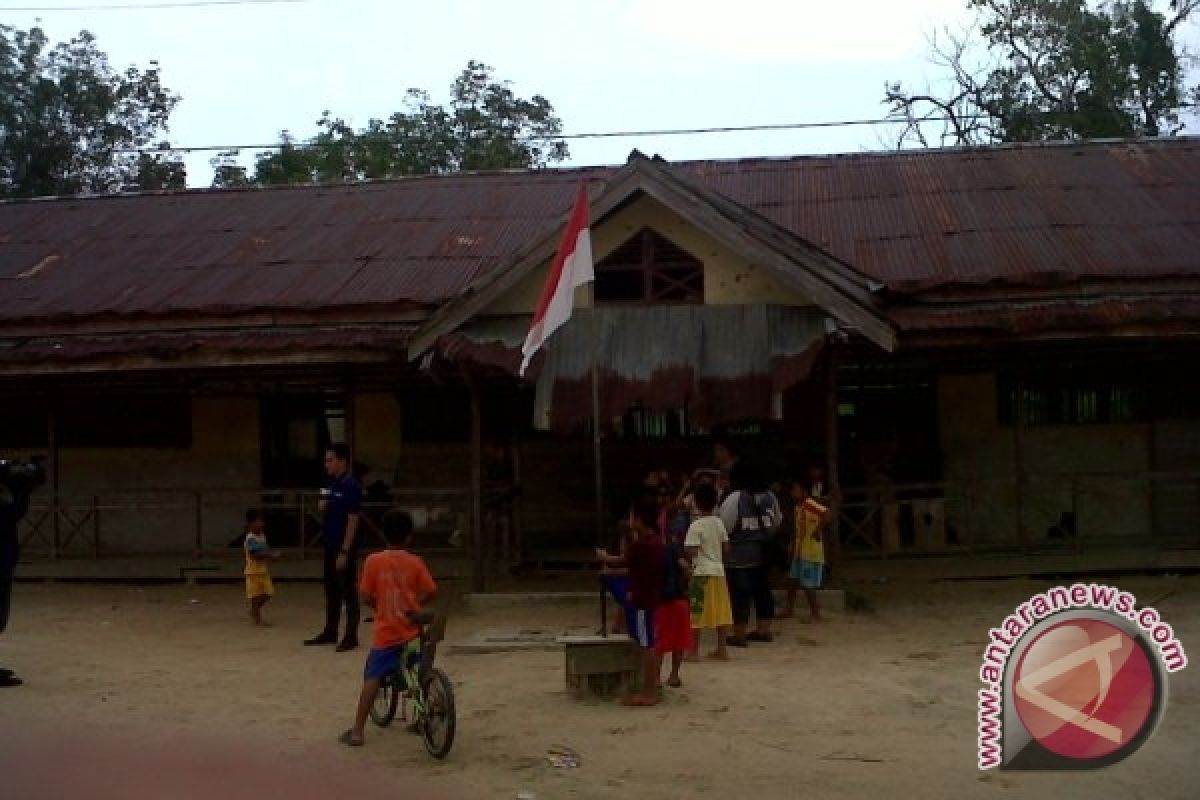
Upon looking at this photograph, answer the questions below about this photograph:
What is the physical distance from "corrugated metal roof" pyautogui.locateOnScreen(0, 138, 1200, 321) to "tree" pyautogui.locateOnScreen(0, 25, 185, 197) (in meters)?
10.8

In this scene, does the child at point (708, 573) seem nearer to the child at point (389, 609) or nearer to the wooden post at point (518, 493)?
the child at point (389, 609)

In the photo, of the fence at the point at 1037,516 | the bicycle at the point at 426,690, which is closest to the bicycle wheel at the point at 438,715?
the bicycle at the point at 426,690

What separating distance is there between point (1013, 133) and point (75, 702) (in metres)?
24.8

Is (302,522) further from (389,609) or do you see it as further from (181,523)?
(389,609)

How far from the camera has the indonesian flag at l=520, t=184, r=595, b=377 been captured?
898 cm

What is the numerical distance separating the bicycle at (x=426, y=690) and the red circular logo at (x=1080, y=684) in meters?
2.92

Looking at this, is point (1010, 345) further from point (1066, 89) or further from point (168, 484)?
point (1066, 89)

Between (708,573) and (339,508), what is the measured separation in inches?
120

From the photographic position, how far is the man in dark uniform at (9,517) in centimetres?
860

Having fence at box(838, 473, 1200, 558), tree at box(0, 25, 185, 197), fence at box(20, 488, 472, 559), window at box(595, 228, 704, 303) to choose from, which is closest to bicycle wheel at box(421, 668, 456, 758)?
window at box(595, 228, 704, 303)

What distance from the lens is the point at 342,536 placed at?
9508 millimetres

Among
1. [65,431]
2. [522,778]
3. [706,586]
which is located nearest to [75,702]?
[522,778]

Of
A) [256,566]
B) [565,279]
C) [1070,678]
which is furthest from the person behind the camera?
[256,566]

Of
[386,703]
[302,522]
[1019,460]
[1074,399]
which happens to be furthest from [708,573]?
[1074,399]
